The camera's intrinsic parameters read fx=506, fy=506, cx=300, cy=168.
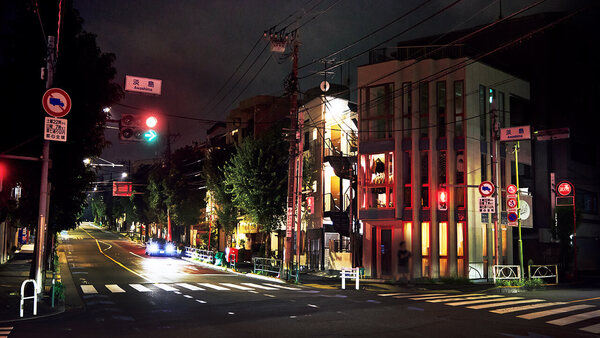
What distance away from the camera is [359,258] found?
109 feet

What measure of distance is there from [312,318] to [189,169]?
53.2 metres

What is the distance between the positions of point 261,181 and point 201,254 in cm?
1099

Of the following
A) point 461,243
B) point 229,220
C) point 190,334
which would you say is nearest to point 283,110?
point 229,220

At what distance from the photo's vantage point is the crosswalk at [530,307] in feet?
46.3

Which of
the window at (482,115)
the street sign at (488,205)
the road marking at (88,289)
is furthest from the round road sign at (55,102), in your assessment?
the window at (482,115)

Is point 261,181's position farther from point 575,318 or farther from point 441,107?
point 575,318

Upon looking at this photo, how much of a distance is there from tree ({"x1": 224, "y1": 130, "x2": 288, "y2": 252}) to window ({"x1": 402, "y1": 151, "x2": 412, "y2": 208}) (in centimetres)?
1032

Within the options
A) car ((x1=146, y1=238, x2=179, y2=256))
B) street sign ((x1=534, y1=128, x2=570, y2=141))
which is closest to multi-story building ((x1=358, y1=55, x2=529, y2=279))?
street sign ((x1=534, y1=128, x2=570, y2=141))

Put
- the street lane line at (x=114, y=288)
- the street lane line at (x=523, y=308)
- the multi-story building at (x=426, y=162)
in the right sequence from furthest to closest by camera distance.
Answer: the multi-story building at (x=426, y=162)
the street lane line at (x=114, y=288)
the street lane line at (x=523, y=308)

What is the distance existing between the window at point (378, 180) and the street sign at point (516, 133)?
6.76 metres

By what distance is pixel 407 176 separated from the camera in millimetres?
29484

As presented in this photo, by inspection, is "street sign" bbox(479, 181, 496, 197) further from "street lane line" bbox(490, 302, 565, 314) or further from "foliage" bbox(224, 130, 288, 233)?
"foliage" bbox(224, 130, 288, 233)

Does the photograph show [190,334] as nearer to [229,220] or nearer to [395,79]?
[395,79]

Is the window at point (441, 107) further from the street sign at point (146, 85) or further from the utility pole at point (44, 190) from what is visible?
the utility pole at point (44, 190)
